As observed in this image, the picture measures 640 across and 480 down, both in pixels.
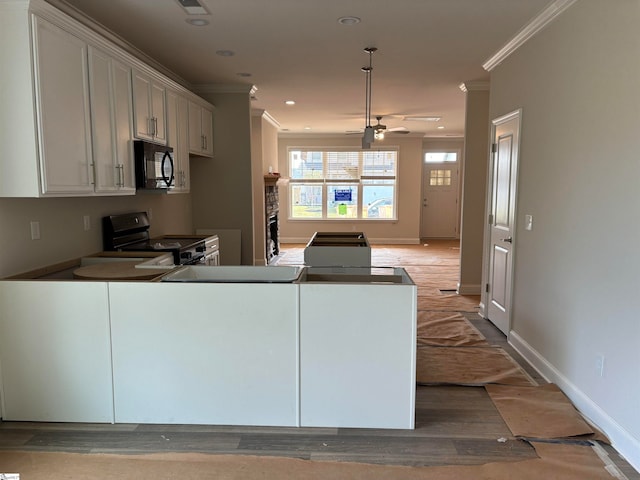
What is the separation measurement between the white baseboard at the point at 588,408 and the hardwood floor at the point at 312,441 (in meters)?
0.06

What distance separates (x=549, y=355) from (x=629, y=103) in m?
1.85

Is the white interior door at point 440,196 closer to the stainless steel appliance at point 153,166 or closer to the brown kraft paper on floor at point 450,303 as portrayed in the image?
the brown kraft paper on floor at point 450,303

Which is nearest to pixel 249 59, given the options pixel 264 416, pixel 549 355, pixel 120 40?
pixel 120 40

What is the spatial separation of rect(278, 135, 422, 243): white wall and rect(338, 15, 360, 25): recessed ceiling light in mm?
7053

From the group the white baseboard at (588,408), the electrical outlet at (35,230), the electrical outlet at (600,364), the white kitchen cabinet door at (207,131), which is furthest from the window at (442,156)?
the electrical outlet at (35,230)

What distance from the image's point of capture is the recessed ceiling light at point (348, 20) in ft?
10.9

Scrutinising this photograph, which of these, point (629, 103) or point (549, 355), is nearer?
point (629, 103)

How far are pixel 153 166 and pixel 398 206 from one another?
25.1 feet

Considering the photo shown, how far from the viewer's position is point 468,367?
Answer: 3.47m

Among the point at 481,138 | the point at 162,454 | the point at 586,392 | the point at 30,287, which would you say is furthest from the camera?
the point at 481,138

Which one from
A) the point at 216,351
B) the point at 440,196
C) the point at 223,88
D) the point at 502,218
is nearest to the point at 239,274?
the point at 216,351

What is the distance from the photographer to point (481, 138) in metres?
5.58

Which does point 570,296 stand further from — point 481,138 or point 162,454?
point 481,138

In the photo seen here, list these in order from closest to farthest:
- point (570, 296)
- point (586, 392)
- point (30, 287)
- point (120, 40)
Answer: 1. point (30, 287)
2. point (586, 392)
3. point (570, 296)
4. point (120, 40)
